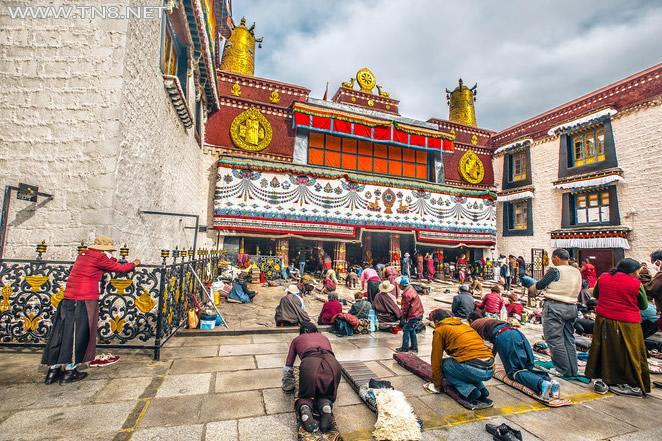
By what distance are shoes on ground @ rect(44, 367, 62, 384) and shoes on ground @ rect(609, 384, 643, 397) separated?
23.3 ft

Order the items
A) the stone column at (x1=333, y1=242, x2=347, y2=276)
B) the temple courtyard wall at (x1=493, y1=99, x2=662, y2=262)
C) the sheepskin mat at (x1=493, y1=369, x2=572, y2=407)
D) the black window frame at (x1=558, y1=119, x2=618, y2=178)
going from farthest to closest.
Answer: the stone column at (x1=333, y1=242, x2=347, y2=276)
the black window frame at (x1=558, y1=119, x2=618, y2=178)
the temple courtyard wall at (x1=493, y1=99, x2=662, y2=262)
the sheepskin mat at (x1=493, y1=369, x2=572, y2=407)

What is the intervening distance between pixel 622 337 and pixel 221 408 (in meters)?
5.16

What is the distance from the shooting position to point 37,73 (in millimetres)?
5398

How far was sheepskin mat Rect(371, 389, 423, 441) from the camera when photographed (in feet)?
9.03

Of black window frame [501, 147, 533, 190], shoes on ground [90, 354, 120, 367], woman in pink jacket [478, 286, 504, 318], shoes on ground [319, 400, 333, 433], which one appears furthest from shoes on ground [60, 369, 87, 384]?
black window frame [501, 147, 533, 190]

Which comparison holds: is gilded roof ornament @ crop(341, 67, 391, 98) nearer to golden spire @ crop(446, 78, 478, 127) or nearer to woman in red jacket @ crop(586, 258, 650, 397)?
golden spire @ crop(446, 78, 478, 127)

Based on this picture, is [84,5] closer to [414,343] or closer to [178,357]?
[178,357]

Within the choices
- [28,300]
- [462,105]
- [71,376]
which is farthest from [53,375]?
[462,105]

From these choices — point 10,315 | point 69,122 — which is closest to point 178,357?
point 10,315

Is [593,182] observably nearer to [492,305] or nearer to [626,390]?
[492,305]

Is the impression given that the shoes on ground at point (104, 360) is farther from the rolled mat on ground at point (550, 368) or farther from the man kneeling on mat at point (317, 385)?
the rolled mat on ground at point (550, 368)

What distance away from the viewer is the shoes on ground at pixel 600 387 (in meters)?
4.05

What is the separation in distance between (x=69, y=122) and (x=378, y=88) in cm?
1892

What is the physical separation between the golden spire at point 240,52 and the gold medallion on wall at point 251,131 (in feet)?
8.79
